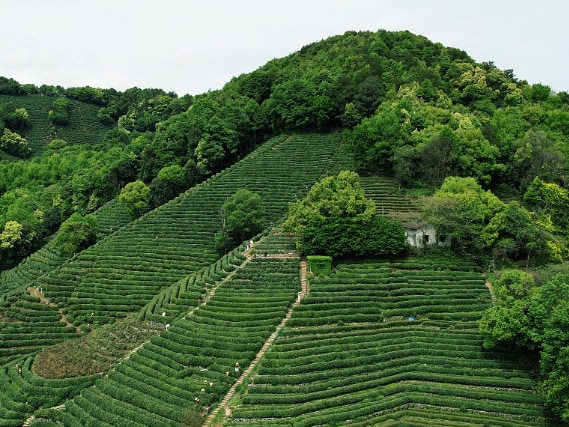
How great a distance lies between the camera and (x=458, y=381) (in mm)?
30453

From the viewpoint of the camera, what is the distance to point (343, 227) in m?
43.4

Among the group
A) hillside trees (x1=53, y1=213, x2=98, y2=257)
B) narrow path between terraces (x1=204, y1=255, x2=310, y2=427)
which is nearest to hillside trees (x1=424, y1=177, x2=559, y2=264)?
narrow path between terraces (x1=204, y1=255, x2=310, y2=427)

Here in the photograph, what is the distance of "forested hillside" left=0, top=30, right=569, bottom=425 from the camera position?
107 ft

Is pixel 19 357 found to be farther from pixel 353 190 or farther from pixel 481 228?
pixel 481 228

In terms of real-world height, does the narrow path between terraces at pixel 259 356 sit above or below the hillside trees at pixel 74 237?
below

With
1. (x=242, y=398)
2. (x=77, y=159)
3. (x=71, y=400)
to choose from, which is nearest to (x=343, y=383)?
(x=242, y=398)

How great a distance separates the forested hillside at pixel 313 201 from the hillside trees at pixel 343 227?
0.61 ft

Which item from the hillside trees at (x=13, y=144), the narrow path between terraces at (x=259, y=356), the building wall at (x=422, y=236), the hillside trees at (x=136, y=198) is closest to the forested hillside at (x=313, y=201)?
the hillside trees at (x=136, y=198)

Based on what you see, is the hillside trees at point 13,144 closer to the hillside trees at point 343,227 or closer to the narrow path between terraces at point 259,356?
the hillside trees at point 343,227

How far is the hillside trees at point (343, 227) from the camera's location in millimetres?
42938

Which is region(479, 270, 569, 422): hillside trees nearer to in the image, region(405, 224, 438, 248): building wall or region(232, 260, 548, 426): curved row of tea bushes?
region(232, 260, 548, 426): curved row of tea bushes

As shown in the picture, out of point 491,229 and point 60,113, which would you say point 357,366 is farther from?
point 60,113

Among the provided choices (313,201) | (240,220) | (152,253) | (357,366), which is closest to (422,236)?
(313,201)

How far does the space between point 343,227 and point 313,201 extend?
4.11 metres
